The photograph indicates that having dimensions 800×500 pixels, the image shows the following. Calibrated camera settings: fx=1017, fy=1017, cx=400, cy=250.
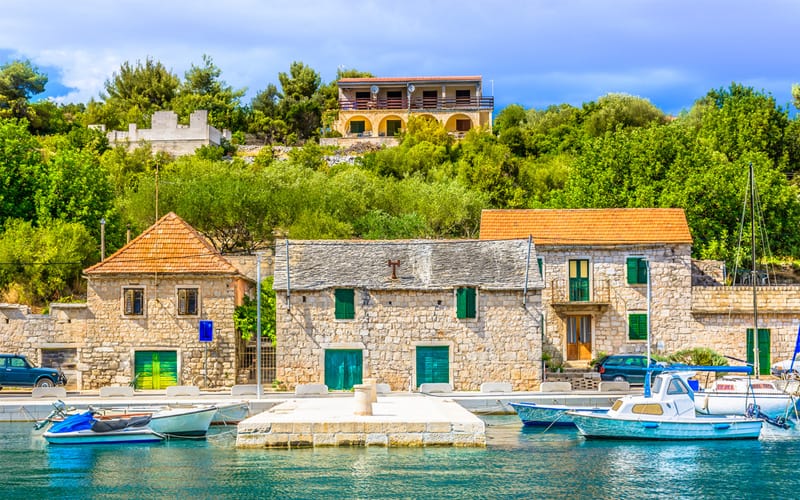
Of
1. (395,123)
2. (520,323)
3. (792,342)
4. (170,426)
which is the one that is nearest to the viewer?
(170,426)

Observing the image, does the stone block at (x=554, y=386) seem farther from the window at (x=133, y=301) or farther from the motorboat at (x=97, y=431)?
the window at (x=133, y=301)

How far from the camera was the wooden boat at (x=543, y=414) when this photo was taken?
105 ft

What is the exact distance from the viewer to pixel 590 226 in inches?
1754

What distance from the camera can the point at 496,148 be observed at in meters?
75.0

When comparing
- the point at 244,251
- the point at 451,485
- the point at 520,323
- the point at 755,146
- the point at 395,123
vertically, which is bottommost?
the point at 451,485

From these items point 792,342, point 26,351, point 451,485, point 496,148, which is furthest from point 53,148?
point 451,485

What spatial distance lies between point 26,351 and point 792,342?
101ft

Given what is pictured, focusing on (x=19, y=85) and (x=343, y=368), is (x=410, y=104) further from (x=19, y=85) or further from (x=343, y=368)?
(x=343, y=368)

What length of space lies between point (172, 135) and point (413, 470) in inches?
2463

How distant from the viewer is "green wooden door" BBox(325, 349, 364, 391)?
38.7m

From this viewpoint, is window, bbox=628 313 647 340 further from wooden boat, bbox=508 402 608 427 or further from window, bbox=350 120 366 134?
window, bbox=350 120 366 134

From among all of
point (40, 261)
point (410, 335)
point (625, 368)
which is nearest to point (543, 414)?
point (410, 335)

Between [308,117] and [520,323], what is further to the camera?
[308,117]

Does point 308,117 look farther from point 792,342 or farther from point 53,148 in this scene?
point 792,342
